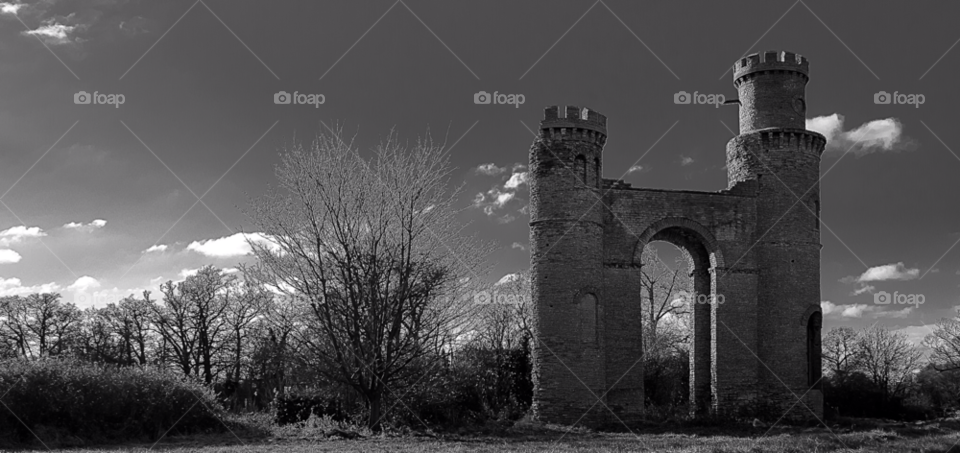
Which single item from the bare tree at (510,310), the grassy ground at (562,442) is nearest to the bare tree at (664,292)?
the bare tree at (510,310)

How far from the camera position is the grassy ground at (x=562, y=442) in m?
15.6

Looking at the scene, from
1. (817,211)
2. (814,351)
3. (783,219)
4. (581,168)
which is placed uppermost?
(581,168)

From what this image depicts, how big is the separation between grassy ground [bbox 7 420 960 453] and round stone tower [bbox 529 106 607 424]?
1.92m

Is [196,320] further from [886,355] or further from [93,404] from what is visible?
[886,355]

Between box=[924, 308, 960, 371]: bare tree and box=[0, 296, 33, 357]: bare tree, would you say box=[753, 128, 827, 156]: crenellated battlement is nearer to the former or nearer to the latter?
box=[924, 308, 960, 371]: bare tree

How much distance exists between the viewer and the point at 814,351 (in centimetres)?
2644

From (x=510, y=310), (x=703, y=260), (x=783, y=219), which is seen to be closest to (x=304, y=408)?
(x=703, y=260)

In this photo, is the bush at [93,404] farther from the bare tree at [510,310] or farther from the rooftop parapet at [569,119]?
the bare tree at [510,310]

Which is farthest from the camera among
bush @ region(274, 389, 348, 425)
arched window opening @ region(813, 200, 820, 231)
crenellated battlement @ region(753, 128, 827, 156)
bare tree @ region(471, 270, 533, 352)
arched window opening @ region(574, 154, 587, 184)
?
bare tree @ region(471, 270, 533, 352)

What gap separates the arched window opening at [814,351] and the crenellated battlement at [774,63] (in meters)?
8.54

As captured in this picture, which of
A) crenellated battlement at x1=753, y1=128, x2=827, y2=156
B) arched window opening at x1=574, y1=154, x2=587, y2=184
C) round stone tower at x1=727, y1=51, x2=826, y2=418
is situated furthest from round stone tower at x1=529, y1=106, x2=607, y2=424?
crenellated battlement at x1=753, y1=128, x2=827, y2=156

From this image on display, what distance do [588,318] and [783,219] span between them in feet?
25.9

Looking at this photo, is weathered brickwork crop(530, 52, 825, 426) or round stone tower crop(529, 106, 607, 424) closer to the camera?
round stone tower crop(529, 106, 607, 424)

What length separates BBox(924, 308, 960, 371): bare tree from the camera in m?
41.3
